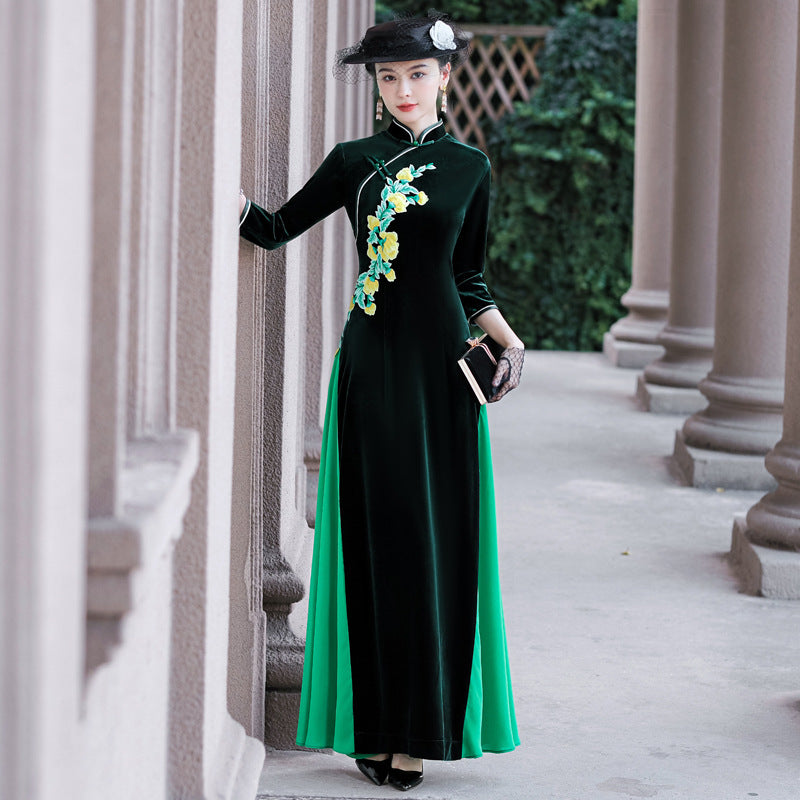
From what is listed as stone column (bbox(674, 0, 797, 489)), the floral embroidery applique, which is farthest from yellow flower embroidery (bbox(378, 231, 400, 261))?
stone column (bbox(674, 0, 797, 489))

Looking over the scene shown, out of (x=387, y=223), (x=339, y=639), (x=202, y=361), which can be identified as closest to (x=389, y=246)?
(x=387, y=223)

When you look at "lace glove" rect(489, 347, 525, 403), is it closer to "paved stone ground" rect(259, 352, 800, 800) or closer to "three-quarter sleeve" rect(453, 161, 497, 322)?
"three-quarter sleeve" rect(453, 161, 497, 322)

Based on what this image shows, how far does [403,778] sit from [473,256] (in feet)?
4.20

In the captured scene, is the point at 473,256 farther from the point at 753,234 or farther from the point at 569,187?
the point at 569,187

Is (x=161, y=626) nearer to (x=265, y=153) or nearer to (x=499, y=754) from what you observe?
(x=265, y=153)

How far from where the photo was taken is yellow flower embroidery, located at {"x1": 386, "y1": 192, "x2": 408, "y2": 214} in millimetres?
3248

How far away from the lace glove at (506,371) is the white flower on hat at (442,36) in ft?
2.33

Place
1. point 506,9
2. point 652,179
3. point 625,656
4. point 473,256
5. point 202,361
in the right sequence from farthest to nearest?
point 506,9, point 652,179, point 625,656, point 473,256, point 202,361

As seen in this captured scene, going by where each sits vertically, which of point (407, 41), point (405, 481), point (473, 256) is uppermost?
point (407, 41)

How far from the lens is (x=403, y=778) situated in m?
3.45

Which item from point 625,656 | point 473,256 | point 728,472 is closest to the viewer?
point 473,256

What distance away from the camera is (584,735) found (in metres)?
3.90

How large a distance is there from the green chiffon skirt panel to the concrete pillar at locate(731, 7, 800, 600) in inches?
90.4

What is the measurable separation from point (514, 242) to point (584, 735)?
11368 mm
